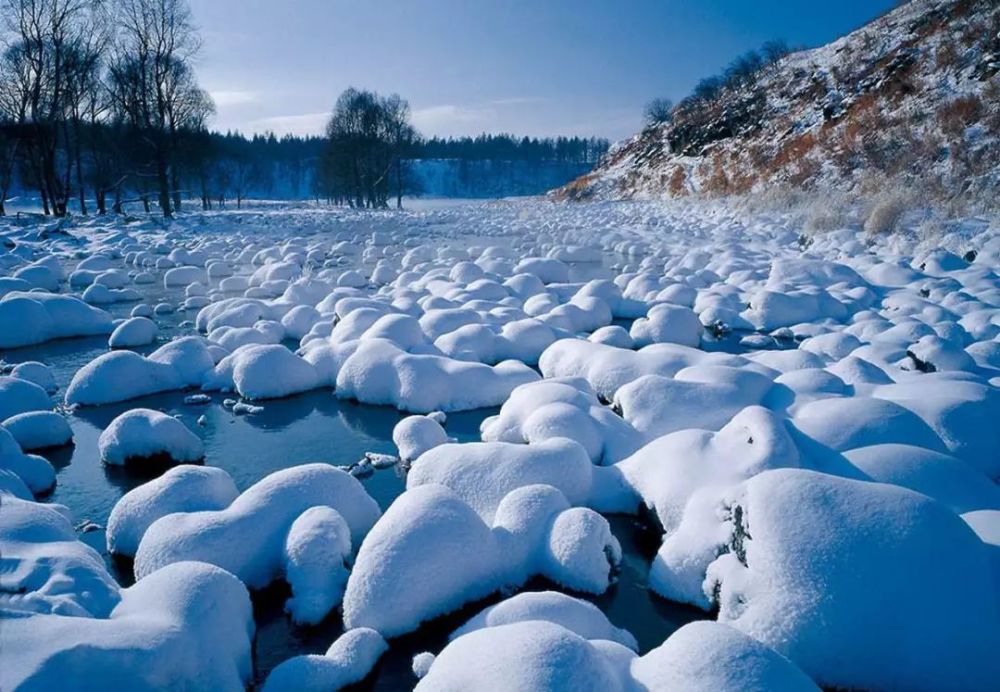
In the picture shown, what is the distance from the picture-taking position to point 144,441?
166 inches

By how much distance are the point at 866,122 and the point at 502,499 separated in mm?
19552

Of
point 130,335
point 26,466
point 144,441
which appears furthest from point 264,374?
point 130,335

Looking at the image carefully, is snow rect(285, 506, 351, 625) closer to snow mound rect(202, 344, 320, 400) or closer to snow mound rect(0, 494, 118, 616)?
snow mound rect(0, 494, 118, 616)

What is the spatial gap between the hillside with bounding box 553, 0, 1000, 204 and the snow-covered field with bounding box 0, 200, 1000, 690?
25.8 ft

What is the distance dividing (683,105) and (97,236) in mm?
37083

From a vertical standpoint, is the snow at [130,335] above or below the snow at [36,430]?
above

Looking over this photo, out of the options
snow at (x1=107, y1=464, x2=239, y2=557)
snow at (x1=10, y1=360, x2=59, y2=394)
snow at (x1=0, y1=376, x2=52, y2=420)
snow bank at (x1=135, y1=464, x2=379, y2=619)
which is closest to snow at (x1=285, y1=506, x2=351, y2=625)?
snow bank at (x1=135, y1=464, x2=379, y2=619)

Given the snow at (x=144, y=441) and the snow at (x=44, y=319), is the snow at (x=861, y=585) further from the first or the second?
the snow at (x=44, y=319)

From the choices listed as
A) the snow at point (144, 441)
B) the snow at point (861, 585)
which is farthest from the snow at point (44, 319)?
the snow at point (861, 585)

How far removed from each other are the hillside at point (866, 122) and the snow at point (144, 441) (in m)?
13.5

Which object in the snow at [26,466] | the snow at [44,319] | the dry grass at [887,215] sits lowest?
the snow at [26,466]

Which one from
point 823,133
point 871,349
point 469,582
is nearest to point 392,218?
point 823,133

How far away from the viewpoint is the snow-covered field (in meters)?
2.30

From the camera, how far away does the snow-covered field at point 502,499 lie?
90.4 inches
